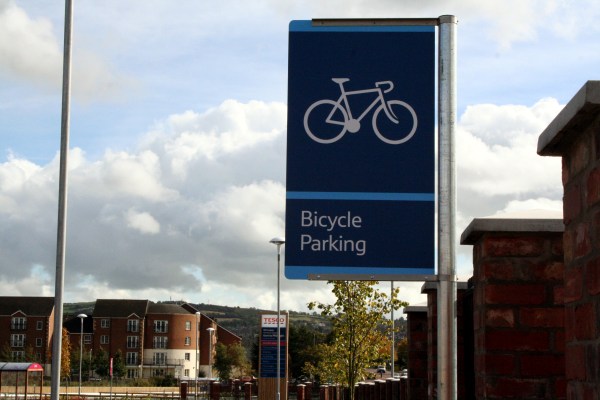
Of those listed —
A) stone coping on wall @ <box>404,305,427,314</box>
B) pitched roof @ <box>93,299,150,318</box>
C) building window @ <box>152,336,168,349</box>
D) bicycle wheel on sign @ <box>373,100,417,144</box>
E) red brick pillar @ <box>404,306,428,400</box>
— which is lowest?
building window @ <box>152,336,168,349</box>

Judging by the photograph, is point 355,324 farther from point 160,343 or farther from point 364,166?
point 160,343

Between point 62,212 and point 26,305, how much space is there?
4102 inches

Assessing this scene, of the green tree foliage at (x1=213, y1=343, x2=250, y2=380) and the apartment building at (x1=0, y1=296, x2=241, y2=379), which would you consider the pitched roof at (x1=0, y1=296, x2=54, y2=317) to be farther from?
the green tree foliage at (x1=213, y1=343, x2=250, y2=380)

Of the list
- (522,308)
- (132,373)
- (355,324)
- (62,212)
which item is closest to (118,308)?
(132,373)

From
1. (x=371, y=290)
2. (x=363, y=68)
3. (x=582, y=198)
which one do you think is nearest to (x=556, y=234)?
(x=363, y=68)

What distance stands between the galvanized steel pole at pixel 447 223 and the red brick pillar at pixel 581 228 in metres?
1.14

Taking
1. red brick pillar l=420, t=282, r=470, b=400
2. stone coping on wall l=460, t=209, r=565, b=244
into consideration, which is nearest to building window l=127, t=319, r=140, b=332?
red brick pillar l=420, t=282, r=470, b=400

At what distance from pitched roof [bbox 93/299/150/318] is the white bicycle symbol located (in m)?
115

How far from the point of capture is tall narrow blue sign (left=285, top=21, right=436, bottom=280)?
419cm

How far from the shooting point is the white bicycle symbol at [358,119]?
4.19 meters

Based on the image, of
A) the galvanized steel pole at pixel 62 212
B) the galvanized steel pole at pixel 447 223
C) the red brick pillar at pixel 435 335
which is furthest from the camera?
the galvanized steel pole at pixel 62 212

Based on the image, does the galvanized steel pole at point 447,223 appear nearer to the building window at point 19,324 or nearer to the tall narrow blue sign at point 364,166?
the tall narrow blue sign at point 364,166

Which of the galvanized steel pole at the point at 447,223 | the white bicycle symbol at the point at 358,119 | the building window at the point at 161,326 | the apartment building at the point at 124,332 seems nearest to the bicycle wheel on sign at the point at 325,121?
the white bicycle symbol at the point at 358,119

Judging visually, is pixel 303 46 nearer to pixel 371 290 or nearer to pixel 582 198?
pixel 582 198
